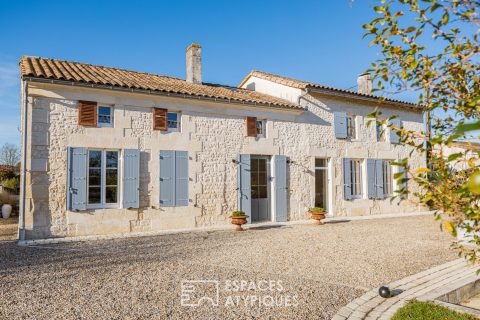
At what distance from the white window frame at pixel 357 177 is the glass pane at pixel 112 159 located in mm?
8640

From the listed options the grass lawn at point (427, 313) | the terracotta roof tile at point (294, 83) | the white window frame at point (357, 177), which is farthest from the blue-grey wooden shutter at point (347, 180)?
the grass lawn at point (427, 313)

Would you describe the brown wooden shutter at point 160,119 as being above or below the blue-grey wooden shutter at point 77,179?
above

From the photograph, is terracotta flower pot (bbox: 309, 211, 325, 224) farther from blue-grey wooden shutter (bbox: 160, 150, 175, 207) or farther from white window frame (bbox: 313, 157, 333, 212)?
blue-grey wooden shutter (bbox: 160, 150, 175, 207)

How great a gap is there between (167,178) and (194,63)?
4942 millimetres

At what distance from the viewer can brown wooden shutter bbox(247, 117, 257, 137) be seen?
36.0 feet

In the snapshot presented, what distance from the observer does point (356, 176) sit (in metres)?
13.4

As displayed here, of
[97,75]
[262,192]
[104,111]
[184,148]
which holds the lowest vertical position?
[262,192]

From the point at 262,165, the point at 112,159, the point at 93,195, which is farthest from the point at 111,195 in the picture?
the point at 262,165

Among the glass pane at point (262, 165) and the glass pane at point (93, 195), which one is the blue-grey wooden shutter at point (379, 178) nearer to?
the glass pane at point (262, 165)

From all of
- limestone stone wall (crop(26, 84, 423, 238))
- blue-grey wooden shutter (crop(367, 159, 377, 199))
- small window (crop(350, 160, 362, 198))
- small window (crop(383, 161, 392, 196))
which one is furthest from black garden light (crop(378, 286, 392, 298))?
small window (crop(383, 161, 392, 196))

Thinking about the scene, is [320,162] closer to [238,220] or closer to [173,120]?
[238,220]

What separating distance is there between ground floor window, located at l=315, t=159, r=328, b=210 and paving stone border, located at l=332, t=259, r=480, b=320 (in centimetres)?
718

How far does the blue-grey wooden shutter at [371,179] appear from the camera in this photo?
1314 centimetres

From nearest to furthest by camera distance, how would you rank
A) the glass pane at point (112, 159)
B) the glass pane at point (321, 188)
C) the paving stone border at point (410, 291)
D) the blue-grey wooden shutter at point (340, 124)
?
1. the paving stone border at point (410, 291)
2. the glass pane at point (112, 159)
3. the glass pane at point (321, 188)
4. the blue-grey wooden shutter at point (340, 124)
